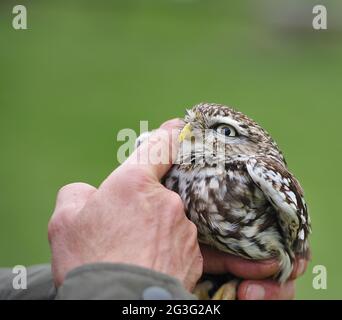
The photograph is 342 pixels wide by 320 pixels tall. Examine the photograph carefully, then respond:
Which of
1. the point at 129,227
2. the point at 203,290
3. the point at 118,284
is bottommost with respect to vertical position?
the point at 203,290

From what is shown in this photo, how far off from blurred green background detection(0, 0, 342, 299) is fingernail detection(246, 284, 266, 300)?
14.1ft

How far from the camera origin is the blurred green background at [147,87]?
962cm

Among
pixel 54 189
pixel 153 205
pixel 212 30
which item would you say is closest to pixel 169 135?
pixel 153 205

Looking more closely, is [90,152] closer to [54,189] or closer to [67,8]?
[54,189]

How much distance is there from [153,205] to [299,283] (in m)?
5.13

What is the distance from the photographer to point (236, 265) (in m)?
2.73

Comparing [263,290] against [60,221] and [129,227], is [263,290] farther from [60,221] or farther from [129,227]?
[60,221]

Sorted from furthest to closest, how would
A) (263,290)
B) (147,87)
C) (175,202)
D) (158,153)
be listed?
(147,87)
(263,290)
(158,153)
(175,202)

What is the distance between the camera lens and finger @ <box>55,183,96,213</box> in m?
2.48

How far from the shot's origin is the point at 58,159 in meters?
11.0

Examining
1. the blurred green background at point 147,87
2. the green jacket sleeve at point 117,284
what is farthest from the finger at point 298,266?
the blurred green background at point 147,87

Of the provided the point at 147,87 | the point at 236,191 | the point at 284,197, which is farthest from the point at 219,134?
the point at 147,87

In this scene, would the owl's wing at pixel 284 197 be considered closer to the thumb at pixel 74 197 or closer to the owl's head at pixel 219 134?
the owl's head at pixel 219 134

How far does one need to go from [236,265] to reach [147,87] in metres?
11.9
